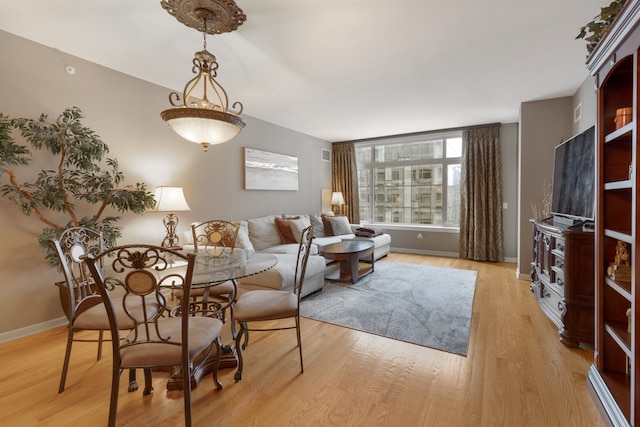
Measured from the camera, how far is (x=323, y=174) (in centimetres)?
663

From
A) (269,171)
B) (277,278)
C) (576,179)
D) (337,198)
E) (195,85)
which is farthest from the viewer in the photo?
(337,198)

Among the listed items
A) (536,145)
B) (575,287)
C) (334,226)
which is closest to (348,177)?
(334,226)

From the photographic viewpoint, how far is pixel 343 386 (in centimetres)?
185

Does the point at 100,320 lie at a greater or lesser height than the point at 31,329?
greater

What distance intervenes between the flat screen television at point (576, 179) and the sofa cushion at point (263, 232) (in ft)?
12.0

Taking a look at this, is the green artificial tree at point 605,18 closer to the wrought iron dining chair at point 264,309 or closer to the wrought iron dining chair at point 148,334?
the wrought iron dining chair at point 264,309

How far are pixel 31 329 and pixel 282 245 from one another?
286 cm

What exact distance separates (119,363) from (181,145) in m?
2.93

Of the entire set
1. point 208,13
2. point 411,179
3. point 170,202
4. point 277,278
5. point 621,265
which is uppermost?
point 208,13

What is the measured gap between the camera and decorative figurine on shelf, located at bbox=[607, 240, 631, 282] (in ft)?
5.16

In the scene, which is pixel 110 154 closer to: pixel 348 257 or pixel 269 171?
pixel 269 171

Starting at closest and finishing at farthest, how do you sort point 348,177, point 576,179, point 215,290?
point 215,290
point 576,179
point 348,177

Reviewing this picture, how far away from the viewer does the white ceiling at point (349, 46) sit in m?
2.09

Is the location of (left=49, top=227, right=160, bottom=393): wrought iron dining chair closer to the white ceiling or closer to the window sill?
the white ceiling
